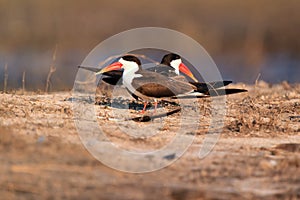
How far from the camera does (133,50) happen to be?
57.7 feet

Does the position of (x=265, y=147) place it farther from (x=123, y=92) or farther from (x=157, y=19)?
(x=157, y=19)

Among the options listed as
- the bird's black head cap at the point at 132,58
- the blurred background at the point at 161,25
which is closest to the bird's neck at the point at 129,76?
the bird's black head cap at the point at 132,58

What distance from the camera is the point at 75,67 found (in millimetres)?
17344

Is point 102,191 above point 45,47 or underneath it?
underneath

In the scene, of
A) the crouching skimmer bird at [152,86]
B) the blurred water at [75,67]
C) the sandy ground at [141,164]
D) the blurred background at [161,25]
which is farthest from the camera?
the blurred background at [161,25]

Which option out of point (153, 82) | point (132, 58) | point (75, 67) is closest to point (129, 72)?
point (132, 58)

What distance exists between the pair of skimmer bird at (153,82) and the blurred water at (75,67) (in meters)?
5.30

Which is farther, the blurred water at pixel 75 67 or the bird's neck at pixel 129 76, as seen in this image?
the blurred water at pixel 75 67

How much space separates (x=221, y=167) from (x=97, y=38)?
13881 mm

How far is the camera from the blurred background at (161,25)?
59.7 feet

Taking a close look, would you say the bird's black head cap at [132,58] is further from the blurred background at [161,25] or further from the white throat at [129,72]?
the blurred background at [161,25]

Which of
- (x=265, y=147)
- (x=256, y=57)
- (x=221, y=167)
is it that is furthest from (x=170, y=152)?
(x=256, y=57)

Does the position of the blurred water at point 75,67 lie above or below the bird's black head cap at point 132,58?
below

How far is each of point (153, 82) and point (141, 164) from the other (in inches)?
95.7
